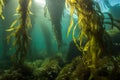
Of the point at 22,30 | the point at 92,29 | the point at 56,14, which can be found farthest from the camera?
the point at 56,14

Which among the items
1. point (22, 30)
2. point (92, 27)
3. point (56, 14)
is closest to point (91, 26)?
point (92, 27)

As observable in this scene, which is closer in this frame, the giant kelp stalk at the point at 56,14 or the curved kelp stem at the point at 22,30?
the curved kelp stem at the point at 22,30

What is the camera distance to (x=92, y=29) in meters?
2.93

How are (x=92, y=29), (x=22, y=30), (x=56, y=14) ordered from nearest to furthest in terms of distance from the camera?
(x=92, y=29) → (x=22, y=30) → (x=56, y=14)

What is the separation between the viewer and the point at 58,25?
1298cm

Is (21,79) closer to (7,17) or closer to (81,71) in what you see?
(81,71)

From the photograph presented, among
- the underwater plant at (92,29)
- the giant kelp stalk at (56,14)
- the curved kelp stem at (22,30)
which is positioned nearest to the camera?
the underwater plant at (92,29)

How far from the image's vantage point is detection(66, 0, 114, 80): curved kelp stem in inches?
113

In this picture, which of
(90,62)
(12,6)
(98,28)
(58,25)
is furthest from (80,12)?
(12,6)

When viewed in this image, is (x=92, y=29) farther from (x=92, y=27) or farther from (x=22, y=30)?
(x=22, y=30)

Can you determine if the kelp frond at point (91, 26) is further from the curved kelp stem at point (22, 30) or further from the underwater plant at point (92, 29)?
the curved kelp stem at point (22, 30)

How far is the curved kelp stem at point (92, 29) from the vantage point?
2.88 metres

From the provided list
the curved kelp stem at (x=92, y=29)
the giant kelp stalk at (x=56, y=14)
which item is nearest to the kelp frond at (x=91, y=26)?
the curved kelp stem at (x=92, y=29)

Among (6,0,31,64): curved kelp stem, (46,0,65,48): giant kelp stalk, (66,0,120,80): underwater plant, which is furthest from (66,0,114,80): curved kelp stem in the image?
(46,0,65,48): giant kelp stalk
